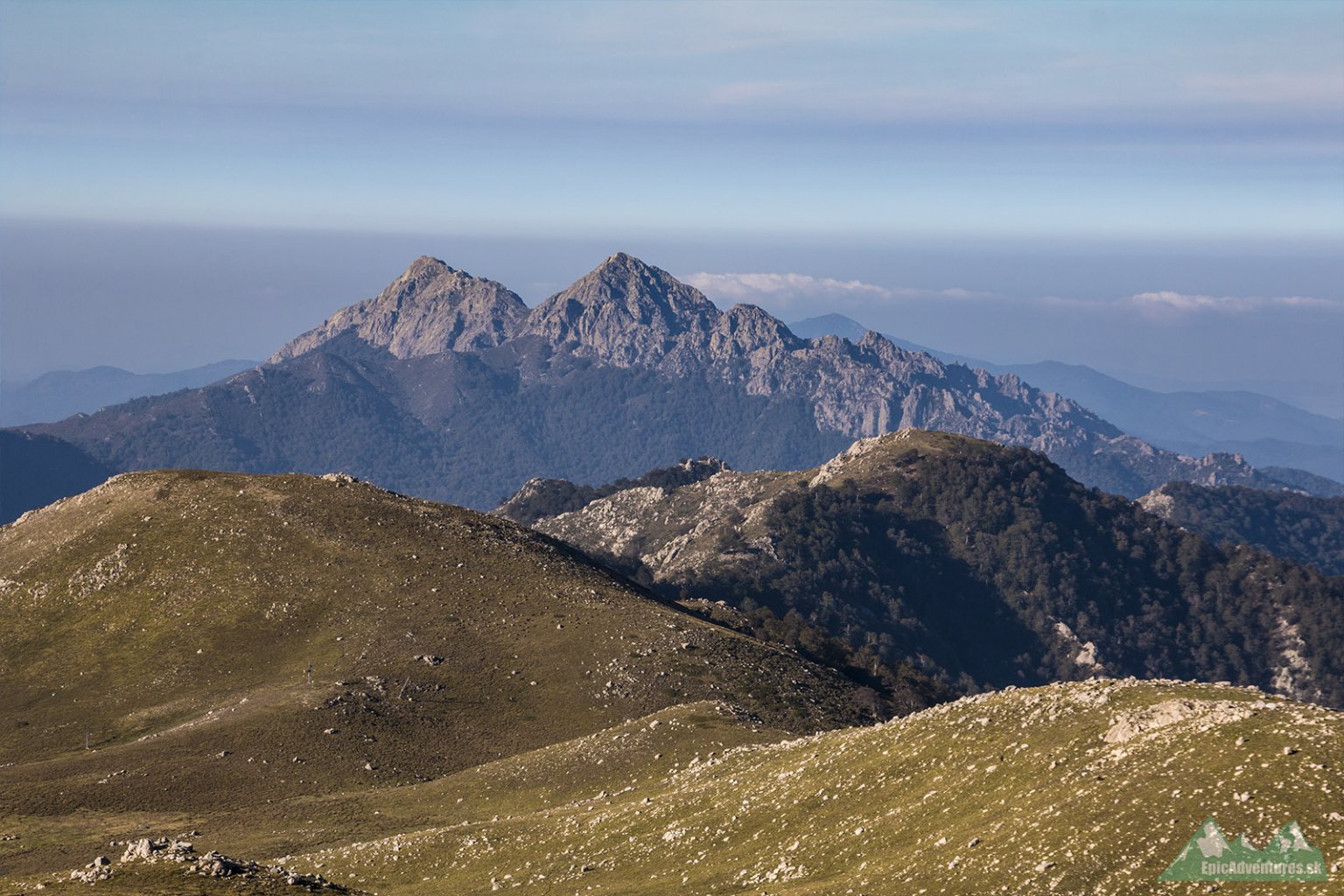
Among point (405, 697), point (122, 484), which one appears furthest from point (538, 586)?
point (122, 484)

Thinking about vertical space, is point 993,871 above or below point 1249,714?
below

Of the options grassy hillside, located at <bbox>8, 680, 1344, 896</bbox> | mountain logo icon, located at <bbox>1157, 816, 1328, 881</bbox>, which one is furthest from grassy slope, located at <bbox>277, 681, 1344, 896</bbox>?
mountain logo icon, located at <bbox>1157, 816, 1328, 881</bbox>

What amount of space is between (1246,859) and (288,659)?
100 metres

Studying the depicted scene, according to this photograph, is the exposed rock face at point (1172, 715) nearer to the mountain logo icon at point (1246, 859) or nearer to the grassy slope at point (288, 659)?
the mountain logo icon at point (1246, 859)

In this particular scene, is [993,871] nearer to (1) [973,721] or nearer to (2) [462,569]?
(1) [973,721]

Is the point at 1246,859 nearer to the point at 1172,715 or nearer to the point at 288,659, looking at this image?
the point at 1172,715

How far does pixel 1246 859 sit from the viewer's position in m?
38.6

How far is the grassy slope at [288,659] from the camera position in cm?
9444

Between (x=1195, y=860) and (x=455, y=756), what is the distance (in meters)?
74.9

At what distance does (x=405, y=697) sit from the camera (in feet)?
368

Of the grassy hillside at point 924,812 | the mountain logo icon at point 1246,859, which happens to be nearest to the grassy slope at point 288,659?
the grassy hillside at point 924,812

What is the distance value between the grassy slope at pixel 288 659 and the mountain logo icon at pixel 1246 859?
58.8 metres

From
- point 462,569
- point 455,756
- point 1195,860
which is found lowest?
point 455,756

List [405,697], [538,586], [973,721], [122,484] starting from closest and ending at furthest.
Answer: [973,721], [405,697], [538,586], [122,484]
